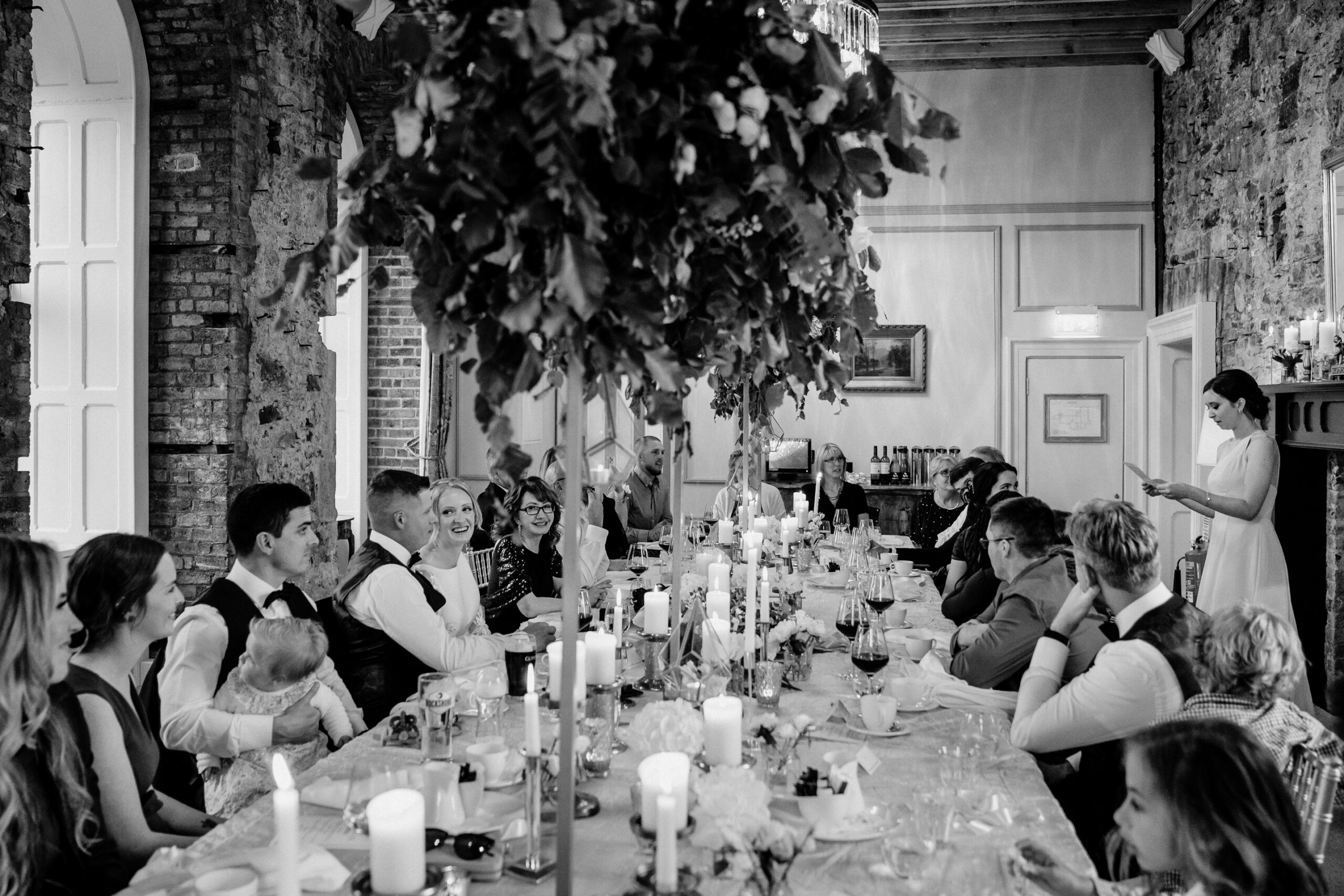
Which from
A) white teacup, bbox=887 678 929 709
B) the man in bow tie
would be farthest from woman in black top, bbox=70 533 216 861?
the man in bow tie

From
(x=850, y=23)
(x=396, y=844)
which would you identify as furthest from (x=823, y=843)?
(x=850, y=23)

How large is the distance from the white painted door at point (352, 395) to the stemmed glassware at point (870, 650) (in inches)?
246

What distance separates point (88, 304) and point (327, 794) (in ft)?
13.0

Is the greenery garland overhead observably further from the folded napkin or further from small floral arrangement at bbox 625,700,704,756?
the folded napkin

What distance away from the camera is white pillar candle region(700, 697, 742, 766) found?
77.5 inches

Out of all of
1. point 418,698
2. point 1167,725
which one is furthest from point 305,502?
point 1167,725

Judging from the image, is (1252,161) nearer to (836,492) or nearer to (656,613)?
(836,492)

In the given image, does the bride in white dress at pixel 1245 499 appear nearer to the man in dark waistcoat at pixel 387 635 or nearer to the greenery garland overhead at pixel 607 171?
the man in dark waistcoat at pixel 387 635

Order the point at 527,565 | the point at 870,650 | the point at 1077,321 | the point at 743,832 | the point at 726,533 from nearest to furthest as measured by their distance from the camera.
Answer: the point at 743,832 → the point at 870,650 → the point at 527,565 → the point at 726,533 → the point at 1077,321

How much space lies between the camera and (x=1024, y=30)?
884 cm

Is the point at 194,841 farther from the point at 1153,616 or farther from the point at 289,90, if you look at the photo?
the point at 289,90

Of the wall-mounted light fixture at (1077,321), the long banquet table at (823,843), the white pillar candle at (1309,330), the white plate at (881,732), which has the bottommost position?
the long banquet table at (823,843)

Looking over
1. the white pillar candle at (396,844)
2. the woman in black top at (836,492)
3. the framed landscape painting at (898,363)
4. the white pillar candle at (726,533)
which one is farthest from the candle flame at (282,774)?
the framed landscape painting at (898,363)

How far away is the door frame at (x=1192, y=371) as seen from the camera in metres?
7.98
